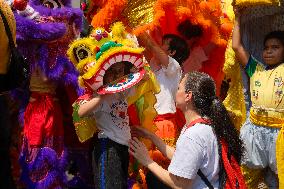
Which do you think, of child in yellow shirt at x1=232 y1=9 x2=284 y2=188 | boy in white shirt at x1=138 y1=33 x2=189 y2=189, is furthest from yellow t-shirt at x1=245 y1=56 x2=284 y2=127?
boy in white shirt at x1=138 y1=33 x2=189 y2=189

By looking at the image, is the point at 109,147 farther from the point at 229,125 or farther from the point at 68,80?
the point at 68,80

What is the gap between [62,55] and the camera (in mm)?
3830

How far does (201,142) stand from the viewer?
253cm

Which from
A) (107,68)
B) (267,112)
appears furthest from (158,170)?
(267,112)

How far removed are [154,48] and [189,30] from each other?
427mm

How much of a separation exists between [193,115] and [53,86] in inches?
59.7

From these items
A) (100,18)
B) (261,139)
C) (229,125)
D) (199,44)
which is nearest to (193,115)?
(229,125)

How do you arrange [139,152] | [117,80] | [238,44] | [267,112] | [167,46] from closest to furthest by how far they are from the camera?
1. [139,152]
2. [117,80]
3. [267,112]
4. [238,44]
5. [167,46]

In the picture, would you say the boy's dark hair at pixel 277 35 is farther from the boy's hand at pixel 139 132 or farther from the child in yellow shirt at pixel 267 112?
the boy's hand at pixel 139 132

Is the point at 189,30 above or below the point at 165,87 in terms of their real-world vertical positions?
above

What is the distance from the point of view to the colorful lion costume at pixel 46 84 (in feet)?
12.0

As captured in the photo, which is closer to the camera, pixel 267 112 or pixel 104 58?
pixel 104 58

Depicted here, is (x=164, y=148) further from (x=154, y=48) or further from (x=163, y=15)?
(x=163, y=15)

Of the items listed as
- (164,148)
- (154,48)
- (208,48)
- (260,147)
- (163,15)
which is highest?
(163,15)
